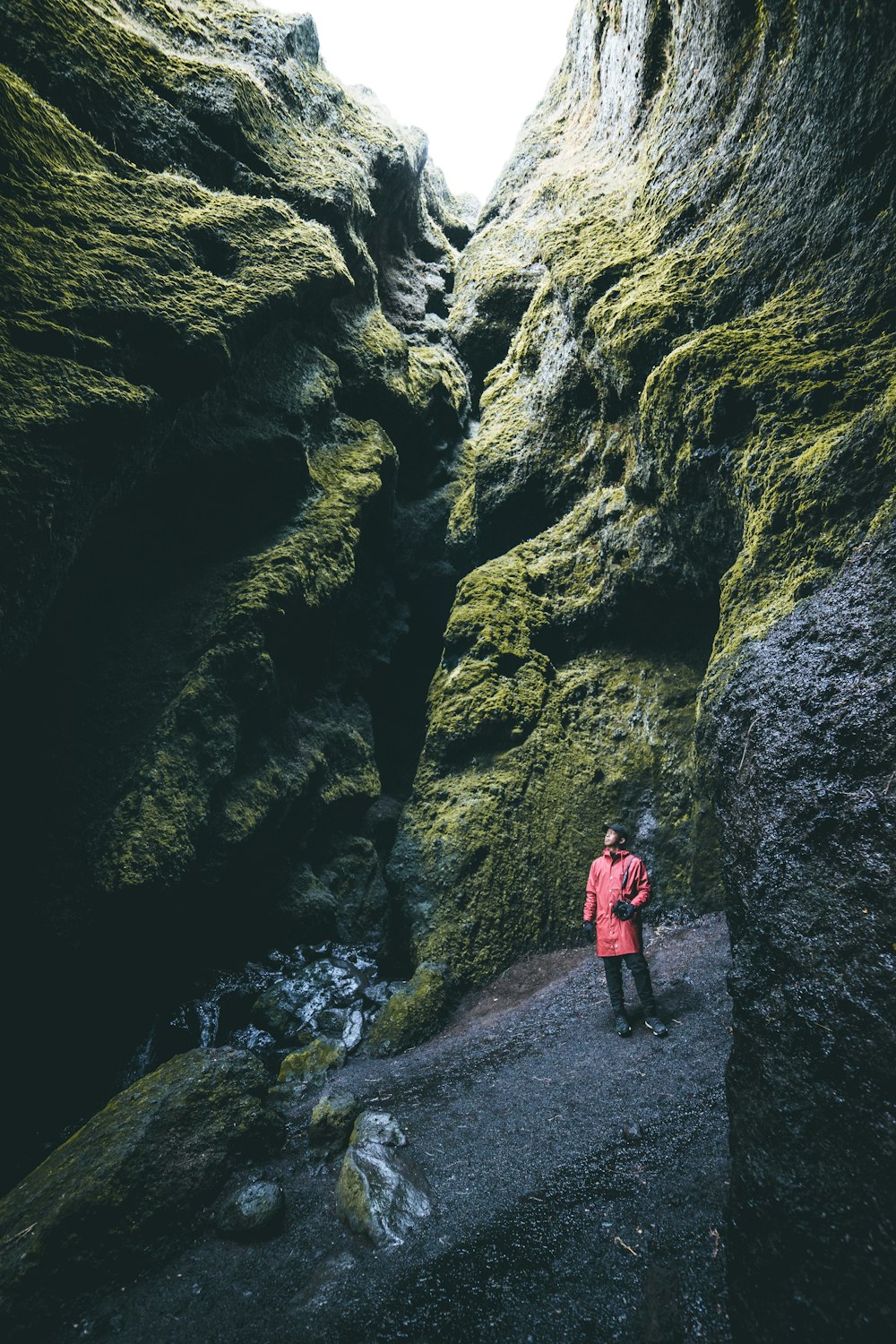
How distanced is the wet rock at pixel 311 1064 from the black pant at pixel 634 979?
11.5ft

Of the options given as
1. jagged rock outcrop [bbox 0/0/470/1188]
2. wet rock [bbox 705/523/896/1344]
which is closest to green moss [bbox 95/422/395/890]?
jagged rock outcrop [bbox 0/0/470/1188]

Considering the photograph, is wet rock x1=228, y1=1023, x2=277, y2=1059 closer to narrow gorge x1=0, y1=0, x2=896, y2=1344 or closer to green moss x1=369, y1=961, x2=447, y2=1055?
narrow gorge x1=0, y1=0, x2=896, y2=1344

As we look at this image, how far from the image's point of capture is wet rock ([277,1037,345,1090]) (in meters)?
6.49

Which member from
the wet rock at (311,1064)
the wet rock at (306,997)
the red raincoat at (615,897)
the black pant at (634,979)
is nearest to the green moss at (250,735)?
the wet rock at (306,997)

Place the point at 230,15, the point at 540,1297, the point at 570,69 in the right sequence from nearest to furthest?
the point at 540,1297 → the point at 230,15 → the point at 570,69

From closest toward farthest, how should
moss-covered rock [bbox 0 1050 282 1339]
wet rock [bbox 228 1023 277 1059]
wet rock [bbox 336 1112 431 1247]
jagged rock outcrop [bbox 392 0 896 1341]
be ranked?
jagged rock outcrop [bbox 392 0 896 1341]
moss-covered rock [bbox 0 1050 282 1339]
wet rock [bbox 336 1112 431 1247]
wet rock [bbox 228 1023 277 1059]

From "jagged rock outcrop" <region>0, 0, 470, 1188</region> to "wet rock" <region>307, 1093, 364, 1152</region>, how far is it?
3.20 meters

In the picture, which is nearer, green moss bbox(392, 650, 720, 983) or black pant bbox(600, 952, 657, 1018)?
black pant bbox(600, 952, 657, 1018)

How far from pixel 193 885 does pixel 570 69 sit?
25.0 meters

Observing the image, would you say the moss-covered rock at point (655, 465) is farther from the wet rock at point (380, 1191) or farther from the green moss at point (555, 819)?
the wet rock at point (380, 1191)

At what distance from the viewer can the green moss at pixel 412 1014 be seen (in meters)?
6.95

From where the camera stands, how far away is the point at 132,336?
6.78 metres

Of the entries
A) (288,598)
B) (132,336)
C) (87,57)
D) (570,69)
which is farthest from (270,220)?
(570,69)

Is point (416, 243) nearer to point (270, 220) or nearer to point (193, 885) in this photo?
point (270, 220)
